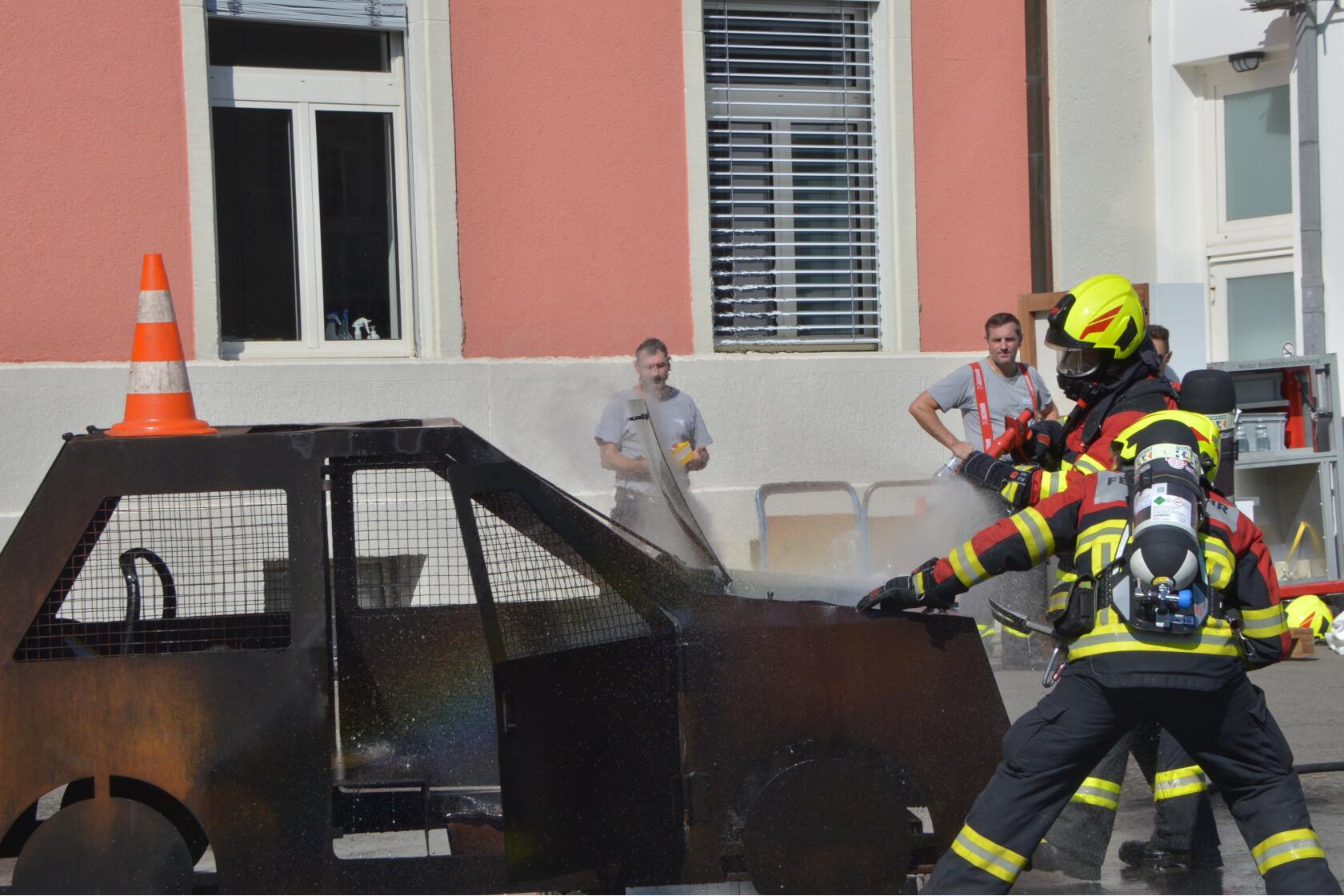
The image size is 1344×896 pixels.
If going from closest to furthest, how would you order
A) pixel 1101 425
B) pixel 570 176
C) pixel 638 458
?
1. pixel 638 458
2. pixel 1101 425
3. pixel 570 176

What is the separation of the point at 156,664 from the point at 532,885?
1.07m


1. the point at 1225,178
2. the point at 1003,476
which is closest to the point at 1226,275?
the point at 1225,178

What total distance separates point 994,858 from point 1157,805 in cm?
128

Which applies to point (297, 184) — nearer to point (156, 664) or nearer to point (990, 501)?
point (990, 501)

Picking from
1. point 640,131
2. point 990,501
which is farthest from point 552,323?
point 990,501

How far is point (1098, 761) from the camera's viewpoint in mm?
3637

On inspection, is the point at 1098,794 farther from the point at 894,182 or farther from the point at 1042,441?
the point at 894,182

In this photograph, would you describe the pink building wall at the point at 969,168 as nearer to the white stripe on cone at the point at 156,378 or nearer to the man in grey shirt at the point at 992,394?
the man in grey shirt at the point at 992,394

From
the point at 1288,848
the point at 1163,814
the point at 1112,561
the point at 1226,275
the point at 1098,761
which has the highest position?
the point at 1226,275

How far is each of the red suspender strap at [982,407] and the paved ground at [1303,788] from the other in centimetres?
126

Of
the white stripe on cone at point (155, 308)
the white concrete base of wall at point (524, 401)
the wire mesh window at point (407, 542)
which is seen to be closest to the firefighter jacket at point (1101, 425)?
the wire mesh window at point (407, 542)

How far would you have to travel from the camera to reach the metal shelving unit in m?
9.35

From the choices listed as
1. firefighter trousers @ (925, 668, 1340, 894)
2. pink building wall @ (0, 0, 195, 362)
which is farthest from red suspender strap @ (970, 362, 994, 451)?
pink building wall @ (0, 0, 195, 362)

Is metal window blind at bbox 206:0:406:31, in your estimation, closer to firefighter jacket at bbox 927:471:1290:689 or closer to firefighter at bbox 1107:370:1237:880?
firefighter at bbox 1107:370:1237:880
